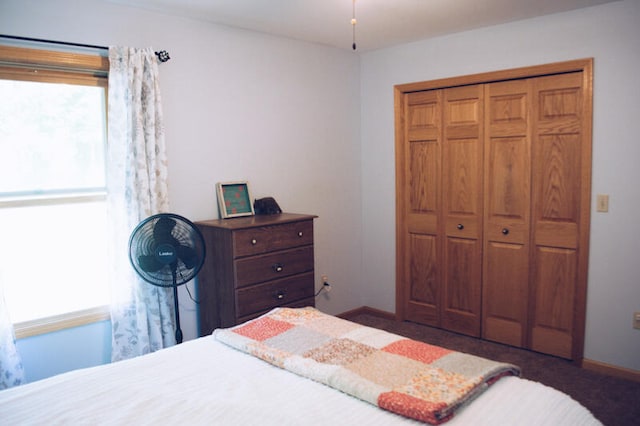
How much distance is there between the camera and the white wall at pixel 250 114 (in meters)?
2.89

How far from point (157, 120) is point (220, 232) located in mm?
786

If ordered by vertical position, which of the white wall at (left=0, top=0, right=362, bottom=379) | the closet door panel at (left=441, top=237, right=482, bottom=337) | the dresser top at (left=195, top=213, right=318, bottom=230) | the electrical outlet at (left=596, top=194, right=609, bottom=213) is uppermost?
the white wall at (left=0, top=0, right=362, bottom=379)

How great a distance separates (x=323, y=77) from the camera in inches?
163

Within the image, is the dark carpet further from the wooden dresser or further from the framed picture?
the framed picture

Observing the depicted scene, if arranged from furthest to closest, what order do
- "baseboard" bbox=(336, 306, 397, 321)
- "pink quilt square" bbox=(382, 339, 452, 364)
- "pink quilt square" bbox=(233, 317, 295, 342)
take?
"baseboard" bbox=(336, 306, 397, 321) → "pink quilt square" bbox=(233, 317, 295, 342) → "pink quilt square" bbox=(382, 339, 452, 364)

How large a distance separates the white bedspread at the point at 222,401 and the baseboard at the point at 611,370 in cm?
197

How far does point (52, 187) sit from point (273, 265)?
1382 millimetres

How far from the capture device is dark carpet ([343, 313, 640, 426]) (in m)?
2.76

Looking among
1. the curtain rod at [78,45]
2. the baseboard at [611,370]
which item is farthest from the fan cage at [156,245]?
the baseboard at [611,370]

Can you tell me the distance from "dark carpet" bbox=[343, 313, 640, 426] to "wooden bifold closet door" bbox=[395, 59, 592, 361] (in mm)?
88

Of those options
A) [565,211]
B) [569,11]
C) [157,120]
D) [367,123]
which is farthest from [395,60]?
[157,120]

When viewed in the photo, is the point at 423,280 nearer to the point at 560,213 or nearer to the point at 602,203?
the point at 560,213

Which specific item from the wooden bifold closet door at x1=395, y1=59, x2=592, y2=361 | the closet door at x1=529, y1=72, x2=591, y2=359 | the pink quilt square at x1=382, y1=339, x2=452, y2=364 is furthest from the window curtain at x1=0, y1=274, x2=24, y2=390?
the closet door at x1=529, y1=72, x2=591, y2=359

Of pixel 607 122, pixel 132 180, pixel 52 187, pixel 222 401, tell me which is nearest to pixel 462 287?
pixel 607 122
